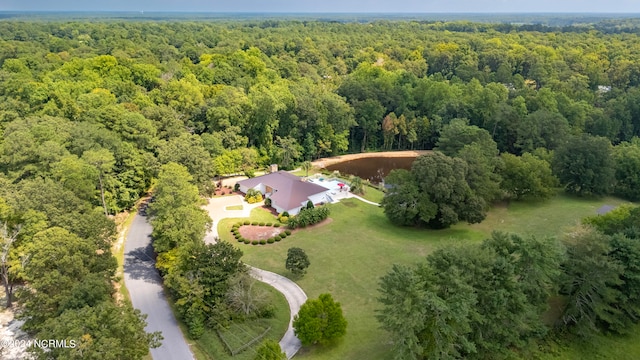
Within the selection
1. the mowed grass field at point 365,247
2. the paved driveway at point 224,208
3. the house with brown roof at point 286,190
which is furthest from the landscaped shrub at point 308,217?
the paved driveway at point 224,208

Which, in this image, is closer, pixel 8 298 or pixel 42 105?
pixel 8 298

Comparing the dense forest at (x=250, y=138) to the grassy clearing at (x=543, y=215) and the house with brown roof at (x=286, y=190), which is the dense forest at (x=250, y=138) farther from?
the house with brown roof at (x=286, y=190)

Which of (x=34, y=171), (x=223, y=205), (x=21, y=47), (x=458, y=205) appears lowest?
(x=223, y=205)

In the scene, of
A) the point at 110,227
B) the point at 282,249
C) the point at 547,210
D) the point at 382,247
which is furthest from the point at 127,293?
the point at 547,210

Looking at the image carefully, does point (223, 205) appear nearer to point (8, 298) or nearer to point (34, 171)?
point (34, 171)

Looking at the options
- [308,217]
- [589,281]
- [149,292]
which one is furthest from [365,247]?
[149,292]

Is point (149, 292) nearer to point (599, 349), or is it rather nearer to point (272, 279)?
point (272, 279)

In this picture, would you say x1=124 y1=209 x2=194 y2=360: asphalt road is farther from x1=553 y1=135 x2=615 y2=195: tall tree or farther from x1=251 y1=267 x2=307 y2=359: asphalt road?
x1=553 y1=135 x2=615 y2=195: tall tree
